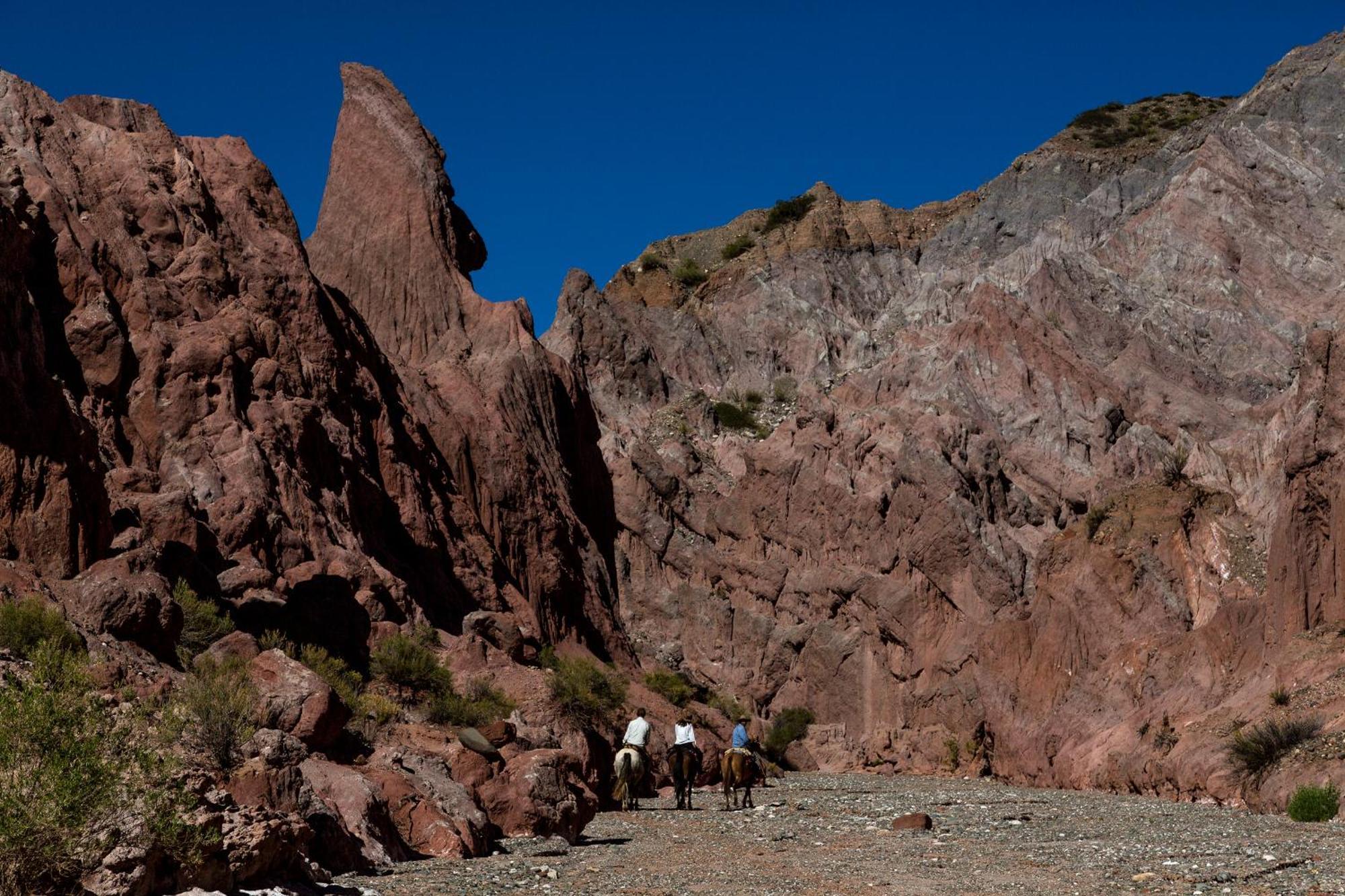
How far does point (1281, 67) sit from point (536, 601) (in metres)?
79.6

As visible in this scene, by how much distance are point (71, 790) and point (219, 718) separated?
18.4 ft

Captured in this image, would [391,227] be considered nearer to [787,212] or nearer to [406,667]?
[406,667]

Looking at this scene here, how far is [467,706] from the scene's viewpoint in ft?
99.3

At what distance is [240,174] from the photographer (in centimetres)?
4812

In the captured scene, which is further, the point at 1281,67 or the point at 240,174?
the point at 1281,67

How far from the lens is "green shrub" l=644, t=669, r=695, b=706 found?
4938 cm

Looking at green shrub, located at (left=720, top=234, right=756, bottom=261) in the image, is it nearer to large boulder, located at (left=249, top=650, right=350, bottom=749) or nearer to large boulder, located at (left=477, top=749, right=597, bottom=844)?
large boulder, located at (left=477, top=749, right=597, bottom=844)

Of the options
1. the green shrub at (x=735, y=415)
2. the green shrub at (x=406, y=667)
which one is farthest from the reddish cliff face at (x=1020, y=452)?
the green shrub at (x=406, y=667)

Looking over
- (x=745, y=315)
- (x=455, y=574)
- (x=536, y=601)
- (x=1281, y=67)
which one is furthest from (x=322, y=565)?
(x=1281, y=67)

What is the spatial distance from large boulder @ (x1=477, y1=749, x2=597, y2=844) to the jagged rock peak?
120 feet

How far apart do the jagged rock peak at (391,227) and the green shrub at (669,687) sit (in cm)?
1697

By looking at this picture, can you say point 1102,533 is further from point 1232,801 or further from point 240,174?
point 240,174

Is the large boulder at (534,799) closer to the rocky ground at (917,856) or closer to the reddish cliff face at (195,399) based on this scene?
the rocky ground at (917,856)

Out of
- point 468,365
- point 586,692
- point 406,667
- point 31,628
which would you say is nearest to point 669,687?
point 586,692
